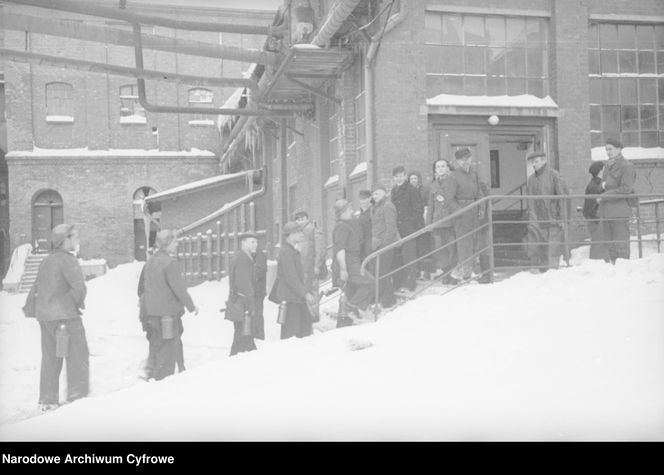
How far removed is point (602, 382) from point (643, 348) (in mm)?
594

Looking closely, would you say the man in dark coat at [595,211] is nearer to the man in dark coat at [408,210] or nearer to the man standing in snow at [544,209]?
the man standing in snow at [544,209]

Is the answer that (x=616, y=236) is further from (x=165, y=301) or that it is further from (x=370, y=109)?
(x=165, y=301)

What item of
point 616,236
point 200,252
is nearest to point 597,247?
Answer: point 616,236

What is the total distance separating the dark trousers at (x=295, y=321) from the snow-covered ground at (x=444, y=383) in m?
1.30

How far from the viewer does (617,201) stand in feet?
24.8

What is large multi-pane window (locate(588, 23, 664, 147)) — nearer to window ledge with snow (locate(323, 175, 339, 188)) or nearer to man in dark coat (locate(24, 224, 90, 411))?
window ledge with snow (locate(323, 175, 339, 188))

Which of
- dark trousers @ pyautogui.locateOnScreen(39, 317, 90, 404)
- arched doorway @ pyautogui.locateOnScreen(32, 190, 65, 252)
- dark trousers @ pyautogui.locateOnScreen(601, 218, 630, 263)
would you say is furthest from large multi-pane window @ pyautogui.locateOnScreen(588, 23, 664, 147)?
arched doorway @ pyautogui.locateOnScreen(32, 190, 65, 252)

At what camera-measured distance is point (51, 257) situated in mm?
6277

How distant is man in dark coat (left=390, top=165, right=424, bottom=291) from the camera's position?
815cm

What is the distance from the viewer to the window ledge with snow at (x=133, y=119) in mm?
23438

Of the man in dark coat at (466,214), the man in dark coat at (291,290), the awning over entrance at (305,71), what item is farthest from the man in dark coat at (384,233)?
the awning over entrance at (305,71)

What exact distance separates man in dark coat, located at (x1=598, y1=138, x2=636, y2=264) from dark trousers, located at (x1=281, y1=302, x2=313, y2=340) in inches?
141
